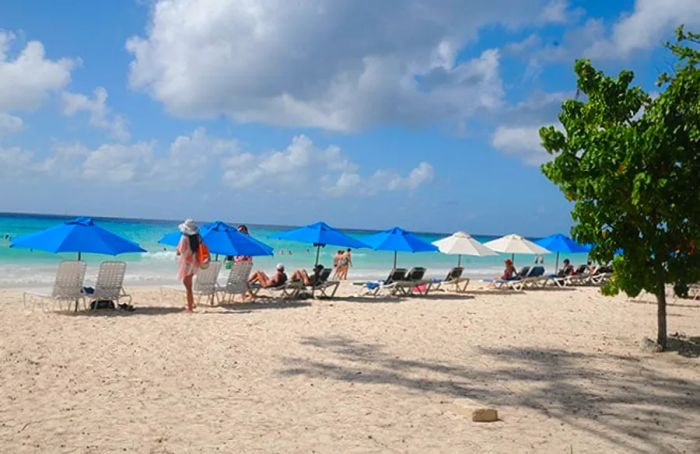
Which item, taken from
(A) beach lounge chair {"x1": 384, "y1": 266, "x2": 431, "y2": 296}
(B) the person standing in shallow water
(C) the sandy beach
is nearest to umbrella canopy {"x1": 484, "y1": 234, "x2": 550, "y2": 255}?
(A) beach lounge chair {"x1": 384, "y1": 266, "x2": 431, "y2": 296}

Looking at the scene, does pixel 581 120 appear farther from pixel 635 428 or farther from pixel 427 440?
pixel 427 440

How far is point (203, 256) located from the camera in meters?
11.5

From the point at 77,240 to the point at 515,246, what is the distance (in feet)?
43.0

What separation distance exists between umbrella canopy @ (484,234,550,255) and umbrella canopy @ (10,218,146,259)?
11.7 meters

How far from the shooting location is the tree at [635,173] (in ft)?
25.1

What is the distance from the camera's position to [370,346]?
27.5 feet

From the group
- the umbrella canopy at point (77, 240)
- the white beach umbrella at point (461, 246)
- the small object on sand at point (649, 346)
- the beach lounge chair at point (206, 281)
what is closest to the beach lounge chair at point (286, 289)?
the beach lounge chair at point (206, 281)

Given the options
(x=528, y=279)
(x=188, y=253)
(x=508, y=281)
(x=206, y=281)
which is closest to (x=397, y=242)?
(x=508, y=281)

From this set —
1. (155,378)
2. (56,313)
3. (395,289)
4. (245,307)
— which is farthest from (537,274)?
(155,378)

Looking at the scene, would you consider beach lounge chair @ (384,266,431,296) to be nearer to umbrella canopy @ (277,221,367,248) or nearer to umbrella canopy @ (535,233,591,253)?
umbrella canopy @ (277,221,367,248)

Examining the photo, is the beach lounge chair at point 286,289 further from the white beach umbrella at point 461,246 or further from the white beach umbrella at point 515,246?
the white beach umbrella at point 515,246

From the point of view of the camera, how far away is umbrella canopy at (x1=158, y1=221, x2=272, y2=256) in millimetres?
11953

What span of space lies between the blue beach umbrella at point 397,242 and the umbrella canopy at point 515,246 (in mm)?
3467

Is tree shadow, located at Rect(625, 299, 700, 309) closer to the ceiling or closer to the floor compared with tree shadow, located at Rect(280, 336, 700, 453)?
closer to the ceiling
